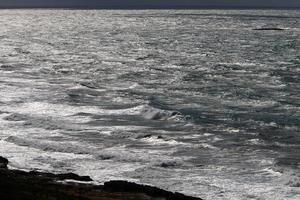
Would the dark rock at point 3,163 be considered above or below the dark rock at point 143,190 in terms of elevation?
above

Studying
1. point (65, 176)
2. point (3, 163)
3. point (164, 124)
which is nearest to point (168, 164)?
point (65, 176)

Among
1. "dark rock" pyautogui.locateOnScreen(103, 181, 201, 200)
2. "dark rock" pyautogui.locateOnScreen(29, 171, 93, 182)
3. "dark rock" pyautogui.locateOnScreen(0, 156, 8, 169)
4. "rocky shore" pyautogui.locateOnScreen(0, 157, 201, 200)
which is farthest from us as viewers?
"dark rock" pyautogui.locateOnScreen(0, 156, 8, 169)

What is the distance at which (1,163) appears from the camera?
2691cm

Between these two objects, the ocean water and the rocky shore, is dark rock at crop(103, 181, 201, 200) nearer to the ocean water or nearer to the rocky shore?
the rocky shore

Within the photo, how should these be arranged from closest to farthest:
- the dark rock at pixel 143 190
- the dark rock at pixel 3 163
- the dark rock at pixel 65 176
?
the dark rock at pixel 143 190 < the dark rock at pixel 65 176 < the dark rock at pixel 3 163

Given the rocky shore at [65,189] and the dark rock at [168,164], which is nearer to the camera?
the rocky shore at [65,189]

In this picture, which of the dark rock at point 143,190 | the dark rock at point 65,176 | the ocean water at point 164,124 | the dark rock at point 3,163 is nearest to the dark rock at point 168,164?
the ocean water at point 164,124

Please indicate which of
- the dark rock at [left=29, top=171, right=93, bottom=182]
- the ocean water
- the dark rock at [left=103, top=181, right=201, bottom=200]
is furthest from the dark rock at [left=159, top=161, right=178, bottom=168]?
the dark rock at [left=103, top=181, right=201, bottom=200]

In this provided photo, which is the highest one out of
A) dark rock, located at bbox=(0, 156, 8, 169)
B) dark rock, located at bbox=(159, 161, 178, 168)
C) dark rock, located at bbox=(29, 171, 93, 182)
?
dark rock, located at bbox=(0, 156, 8, 169)

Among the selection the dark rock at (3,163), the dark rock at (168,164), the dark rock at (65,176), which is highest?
the dark rock at (3,163)

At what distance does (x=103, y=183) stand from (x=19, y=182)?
191 inches

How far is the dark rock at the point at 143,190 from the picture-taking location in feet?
71.4

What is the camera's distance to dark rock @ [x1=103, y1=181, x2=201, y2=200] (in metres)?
21.8

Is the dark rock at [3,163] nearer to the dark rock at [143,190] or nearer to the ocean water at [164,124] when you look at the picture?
the ocean water at [164,124]
